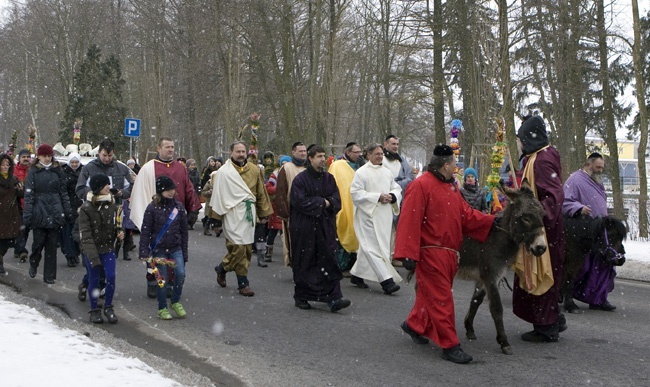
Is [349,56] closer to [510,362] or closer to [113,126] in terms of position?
[113,126]

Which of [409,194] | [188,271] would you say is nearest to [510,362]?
[409,194]

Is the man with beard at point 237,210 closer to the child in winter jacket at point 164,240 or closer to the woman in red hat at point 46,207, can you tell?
the child in winter jacket at point 164,240

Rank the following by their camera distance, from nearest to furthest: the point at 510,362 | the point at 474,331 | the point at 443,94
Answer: the point at 510,362 → the point at 474,331 → the point at 443,94

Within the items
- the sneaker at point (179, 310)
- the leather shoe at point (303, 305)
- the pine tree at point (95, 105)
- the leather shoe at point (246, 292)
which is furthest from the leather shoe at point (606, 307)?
the pine tree at point (95, 105)

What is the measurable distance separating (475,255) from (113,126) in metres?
33.6

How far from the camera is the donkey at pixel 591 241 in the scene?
8695 millimetres

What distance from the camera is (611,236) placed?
875 cm

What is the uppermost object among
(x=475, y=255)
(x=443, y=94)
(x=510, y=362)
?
(x=443, y=94)

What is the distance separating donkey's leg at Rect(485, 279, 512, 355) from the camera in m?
6.96

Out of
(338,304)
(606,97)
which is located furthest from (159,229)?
(606,97)

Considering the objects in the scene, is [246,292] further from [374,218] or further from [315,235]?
[374,218]

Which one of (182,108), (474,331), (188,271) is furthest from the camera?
(182,108)

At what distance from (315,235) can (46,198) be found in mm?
4423

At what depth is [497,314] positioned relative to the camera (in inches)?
276
